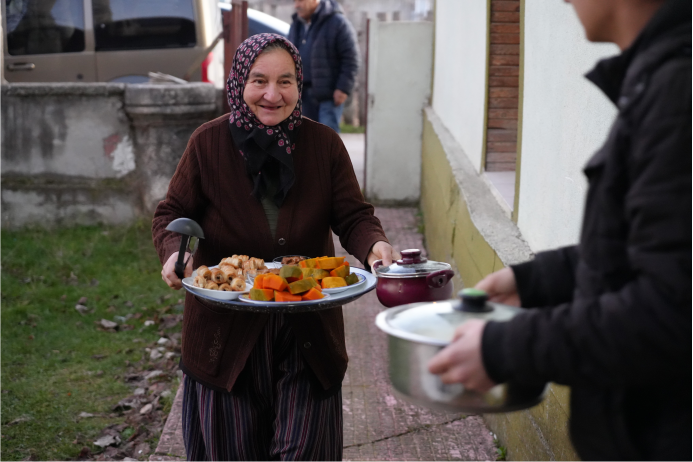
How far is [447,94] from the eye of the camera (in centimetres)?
721

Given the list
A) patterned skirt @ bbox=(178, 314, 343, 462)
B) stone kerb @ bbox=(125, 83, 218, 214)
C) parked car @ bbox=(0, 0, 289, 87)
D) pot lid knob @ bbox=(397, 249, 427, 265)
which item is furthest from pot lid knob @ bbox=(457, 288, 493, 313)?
parked car @ bbox=(0, 0, 289, 87)

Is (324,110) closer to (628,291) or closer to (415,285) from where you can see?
(415,285)

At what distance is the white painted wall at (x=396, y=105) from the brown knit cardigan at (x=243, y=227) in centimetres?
615

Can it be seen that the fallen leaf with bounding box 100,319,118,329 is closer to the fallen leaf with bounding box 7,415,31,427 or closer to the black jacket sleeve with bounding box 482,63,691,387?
the fallen leaf with bounding box 7,415,31,427

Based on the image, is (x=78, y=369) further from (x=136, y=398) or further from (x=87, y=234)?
(x=87, y=234)

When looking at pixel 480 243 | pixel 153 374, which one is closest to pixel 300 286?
pixel 480 243

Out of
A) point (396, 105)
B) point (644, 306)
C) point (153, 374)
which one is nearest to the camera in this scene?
point (644, 306)

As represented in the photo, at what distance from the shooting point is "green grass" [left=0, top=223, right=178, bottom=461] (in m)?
4.37

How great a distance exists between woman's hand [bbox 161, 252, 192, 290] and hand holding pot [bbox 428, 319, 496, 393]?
1433 mm

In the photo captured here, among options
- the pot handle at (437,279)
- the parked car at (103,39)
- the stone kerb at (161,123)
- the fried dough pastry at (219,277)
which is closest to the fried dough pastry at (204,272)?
the fried dough pastry at (219,277)

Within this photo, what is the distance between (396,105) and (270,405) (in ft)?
21.4

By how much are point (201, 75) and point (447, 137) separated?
340 centimetres

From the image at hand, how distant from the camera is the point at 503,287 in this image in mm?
1763

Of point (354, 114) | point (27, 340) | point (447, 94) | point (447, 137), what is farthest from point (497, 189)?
point (354, 114)
